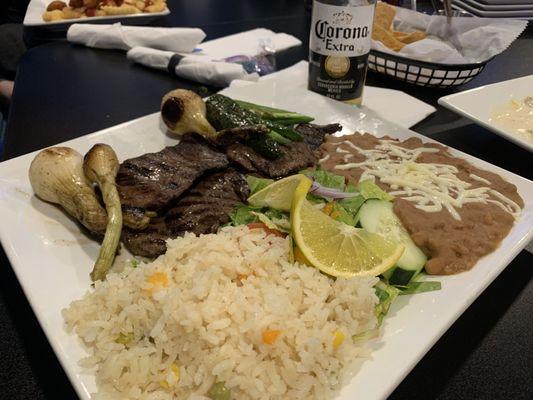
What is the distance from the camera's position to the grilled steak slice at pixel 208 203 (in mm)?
1777

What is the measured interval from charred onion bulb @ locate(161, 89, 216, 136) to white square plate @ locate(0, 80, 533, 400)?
0.18 m

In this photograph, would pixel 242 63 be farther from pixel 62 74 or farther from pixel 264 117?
pixel 62 74

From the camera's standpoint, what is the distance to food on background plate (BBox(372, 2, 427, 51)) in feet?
10.4

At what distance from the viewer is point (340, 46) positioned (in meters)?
2.55

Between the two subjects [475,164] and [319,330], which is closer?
[319,330]

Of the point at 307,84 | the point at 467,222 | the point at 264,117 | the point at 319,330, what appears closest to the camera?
the point at 319,330

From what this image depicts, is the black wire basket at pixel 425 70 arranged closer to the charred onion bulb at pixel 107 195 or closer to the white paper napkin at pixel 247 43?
the white paper napkin at pixel 247 43

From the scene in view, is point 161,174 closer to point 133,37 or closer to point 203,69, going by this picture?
point 203,69

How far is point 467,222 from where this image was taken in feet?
5.69

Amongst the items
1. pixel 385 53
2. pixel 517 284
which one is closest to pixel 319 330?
pixel 517 284

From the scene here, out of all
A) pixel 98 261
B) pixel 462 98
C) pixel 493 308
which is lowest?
pixel 493 308

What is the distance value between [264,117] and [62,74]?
1781 millimetres

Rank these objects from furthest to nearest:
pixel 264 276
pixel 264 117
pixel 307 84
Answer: pixel 307 84
pixel 264 117
pixel 264 276

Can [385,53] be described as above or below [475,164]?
above
